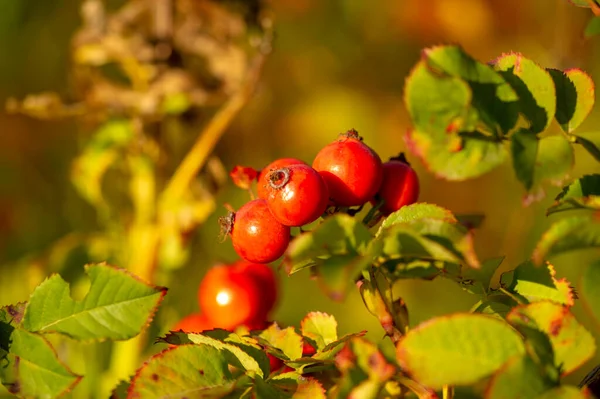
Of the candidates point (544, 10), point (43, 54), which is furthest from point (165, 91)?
point (544, 10)

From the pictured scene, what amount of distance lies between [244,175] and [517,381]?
0.95 ft

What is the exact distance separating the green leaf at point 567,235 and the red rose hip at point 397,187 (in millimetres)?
177

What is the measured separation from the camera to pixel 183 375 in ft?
1.44

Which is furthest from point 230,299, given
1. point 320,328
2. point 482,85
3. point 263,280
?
point 482,85

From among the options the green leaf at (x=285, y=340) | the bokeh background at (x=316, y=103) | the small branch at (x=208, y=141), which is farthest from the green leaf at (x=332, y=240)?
the bokeh background at (x=316, y=103)

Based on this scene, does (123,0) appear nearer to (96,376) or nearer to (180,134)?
(180,134)

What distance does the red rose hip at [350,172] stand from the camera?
1.71 ft

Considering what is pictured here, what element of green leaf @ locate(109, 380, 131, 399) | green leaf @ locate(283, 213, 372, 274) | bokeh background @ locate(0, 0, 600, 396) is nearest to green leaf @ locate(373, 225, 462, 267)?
green leaf @ locate(283, 213, 372, 274)

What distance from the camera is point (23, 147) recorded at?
8.46 feet

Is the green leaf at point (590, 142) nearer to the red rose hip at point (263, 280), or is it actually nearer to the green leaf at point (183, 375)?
the green leaf at point (183, 375)

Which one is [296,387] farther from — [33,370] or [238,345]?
[33,370]

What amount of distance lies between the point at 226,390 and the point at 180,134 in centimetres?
127

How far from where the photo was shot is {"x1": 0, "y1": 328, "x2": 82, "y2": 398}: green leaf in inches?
16.9

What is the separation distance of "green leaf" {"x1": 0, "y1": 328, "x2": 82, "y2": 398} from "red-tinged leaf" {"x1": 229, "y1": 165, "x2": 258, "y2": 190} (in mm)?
201
